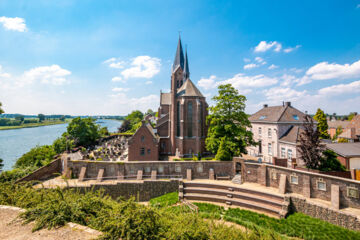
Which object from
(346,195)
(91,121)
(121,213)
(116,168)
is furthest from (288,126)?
(91,121)

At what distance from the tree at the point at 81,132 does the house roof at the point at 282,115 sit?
46487mm

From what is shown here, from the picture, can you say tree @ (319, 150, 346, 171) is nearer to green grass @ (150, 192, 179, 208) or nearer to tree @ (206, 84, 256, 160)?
tree @ (206, 84, 256, 160)

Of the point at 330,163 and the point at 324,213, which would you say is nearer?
the point at 324,213

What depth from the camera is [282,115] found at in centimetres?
2570

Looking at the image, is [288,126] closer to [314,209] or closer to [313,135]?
[313,135]

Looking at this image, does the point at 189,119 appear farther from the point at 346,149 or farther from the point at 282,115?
the point at 346,149

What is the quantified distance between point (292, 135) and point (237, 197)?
46.0 ft

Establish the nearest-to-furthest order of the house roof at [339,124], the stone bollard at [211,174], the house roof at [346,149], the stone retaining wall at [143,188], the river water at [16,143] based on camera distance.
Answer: the stone retaining wall at [143,188]
the house roof at [346,149]
the stone bollard at [211,174]
the river water at [16,143]
the house roof at [339,124]

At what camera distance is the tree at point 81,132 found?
155 feet

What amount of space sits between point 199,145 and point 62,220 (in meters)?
25.5

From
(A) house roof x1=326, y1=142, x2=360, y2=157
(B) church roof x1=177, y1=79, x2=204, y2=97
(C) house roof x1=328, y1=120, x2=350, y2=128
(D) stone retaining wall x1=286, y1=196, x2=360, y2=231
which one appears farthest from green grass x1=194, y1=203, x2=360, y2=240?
(C) house roof x1=328, y1=120, x2=350, y2=128

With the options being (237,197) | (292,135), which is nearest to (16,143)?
(237,197)

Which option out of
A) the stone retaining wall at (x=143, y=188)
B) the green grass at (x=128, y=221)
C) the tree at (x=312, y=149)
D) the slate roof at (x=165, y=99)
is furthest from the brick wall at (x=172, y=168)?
the slate roof at (x=165, y=99)

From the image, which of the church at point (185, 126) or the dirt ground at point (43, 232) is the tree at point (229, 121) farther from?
the dirt ground at point (43, 232)
